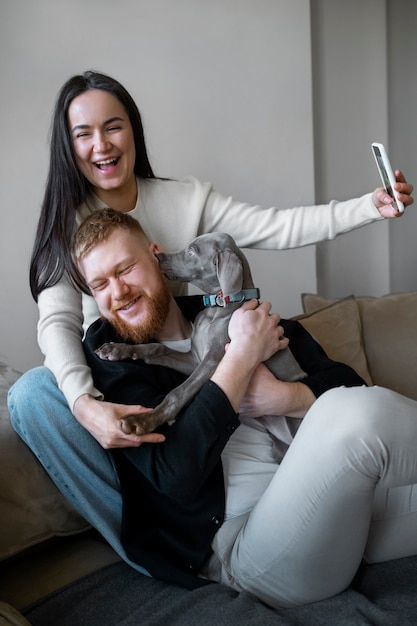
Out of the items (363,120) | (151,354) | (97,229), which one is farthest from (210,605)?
(363,120)

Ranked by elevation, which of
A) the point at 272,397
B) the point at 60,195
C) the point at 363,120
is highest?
the point at 363,120

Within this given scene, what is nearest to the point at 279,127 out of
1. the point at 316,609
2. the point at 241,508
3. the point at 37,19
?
the point at 37,19

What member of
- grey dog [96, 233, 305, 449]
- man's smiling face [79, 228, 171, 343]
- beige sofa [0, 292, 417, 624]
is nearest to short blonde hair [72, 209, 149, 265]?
man's smiling face [79, 228, 171, 343]

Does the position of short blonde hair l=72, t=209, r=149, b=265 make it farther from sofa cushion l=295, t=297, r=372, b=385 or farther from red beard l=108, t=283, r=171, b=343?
sofa cushion l=295, t=297, r=372, b=385

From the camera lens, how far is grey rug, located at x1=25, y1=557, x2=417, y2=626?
4.50 ft

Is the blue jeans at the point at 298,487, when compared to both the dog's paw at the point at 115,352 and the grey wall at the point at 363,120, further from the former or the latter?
the grey wall at the point at 363,120

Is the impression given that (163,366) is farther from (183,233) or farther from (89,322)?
(183,233)

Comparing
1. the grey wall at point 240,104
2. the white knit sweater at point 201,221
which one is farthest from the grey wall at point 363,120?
the white knit sweater at point 201,221

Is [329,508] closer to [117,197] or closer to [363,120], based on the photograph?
[117,197]

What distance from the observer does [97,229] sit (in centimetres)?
172

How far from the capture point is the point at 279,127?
306 cm

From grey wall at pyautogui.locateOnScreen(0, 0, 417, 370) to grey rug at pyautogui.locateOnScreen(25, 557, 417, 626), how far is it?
1309 mm

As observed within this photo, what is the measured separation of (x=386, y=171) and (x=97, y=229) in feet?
2.44

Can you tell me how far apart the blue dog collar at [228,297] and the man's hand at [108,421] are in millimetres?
366
